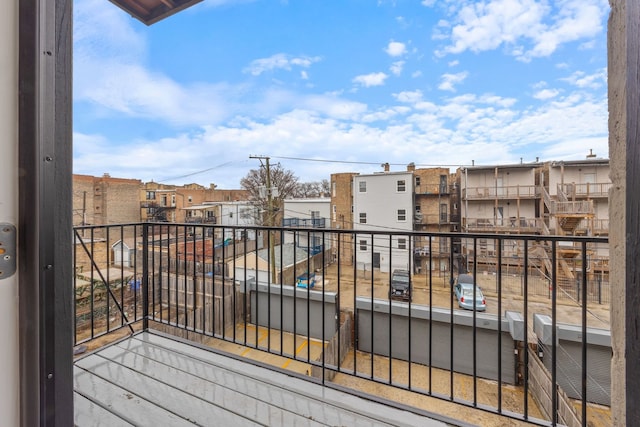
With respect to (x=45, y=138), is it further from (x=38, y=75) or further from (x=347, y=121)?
(x=347, y=121)

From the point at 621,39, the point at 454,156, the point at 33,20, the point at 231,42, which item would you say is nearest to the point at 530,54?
the point at 231,42

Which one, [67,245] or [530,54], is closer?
[67,245]

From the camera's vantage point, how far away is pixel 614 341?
604mm

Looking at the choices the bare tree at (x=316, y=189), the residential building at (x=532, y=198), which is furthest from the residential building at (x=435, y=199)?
the bare tree at (x=316, y=189)

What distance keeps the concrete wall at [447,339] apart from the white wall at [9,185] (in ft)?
17.9

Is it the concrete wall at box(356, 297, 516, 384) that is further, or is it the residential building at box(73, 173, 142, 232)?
the residential building at box(73, 173, 142, 232)

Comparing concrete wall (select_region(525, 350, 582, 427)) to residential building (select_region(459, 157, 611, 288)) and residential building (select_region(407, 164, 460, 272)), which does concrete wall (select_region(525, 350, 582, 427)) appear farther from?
residential building (select_region(407, 164, 460, 272))

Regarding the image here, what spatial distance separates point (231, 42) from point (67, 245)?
4.92 meters

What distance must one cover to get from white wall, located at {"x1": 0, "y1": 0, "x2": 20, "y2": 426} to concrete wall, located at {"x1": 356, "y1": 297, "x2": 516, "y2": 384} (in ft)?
17.9

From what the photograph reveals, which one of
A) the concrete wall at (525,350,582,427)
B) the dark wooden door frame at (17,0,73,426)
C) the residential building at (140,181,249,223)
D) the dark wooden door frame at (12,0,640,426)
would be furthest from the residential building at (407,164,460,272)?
the dark wooden door frame at (17,0,73,426)

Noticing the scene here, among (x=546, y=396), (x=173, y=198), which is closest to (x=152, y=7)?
(x=546, y=396)

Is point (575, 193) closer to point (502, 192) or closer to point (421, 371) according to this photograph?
point (502, 192)

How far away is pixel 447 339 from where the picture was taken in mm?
6574

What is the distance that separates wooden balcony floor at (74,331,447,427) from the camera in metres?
1.40
